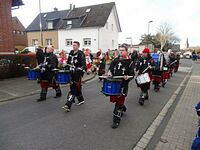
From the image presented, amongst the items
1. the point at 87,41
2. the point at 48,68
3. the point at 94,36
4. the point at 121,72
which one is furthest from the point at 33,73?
the point at 87,41

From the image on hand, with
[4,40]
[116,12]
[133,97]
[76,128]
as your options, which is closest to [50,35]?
[116,12]

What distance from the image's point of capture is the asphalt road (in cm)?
361

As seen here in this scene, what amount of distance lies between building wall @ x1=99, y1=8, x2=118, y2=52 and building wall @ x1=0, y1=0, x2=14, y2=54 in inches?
710

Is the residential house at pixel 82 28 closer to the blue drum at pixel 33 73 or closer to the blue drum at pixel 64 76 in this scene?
the blue drum at pixel 33 73

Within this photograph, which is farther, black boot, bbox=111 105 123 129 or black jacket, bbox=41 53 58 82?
black jacket, bbox=41 53 58 82

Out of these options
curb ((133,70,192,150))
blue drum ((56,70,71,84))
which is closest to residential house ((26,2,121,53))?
blue drum ((56,70,71,84))

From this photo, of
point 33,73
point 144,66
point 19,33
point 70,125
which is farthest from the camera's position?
point 19,33

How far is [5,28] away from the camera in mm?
12695

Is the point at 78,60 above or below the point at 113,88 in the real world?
above

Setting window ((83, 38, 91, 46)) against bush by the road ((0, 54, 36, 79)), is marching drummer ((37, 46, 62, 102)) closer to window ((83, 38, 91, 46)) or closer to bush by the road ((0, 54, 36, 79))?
bush by the road ((0, 54, 36, 79))

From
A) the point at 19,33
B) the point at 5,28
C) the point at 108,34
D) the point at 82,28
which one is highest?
the point at 19,33

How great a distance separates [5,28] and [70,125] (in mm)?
11045

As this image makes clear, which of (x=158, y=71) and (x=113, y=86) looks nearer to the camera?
(x=113, y=86)

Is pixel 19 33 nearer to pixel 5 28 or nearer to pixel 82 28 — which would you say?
pixel 82 28
